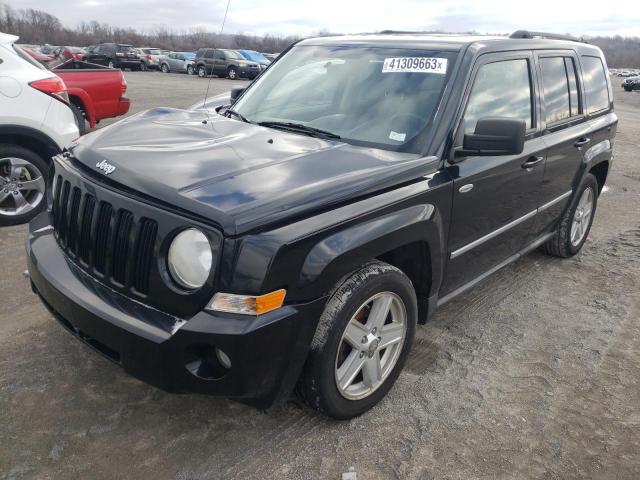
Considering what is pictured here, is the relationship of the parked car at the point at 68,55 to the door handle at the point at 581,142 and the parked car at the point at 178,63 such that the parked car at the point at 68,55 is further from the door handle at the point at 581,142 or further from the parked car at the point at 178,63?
the parked car at the point at 178,63

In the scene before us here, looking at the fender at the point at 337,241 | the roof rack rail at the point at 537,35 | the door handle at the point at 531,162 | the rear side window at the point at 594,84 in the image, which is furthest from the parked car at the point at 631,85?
the fender at the point at 337,241

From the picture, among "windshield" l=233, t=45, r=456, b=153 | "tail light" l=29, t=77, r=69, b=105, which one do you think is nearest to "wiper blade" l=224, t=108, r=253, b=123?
"windshield" l=233, t=45, r=456, b=153

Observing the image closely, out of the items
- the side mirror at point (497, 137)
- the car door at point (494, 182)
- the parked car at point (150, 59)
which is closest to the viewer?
the side mirror at point (497, 137)

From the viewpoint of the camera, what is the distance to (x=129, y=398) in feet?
9.50

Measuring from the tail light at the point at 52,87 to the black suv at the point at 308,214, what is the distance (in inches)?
89.9

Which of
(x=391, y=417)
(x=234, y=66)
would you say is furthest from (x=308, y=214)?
(x=234, y=66)

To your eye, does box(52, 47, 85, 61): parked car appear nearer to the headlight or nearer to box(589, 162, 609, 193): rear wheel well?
box(589, 162, 609, 193): rear wheel well

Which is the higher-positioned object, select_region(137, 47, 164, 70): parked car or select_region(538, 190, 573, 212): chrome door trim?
select_region(538, 190, 573, 212): chrome door trim

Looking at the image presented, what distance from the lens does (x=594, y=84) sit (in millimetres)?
4824

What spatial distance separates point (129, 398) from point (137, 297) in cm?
83

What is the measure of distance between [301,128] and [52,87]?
10.9 ft

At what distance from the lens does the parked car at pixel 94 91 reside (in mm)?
8359

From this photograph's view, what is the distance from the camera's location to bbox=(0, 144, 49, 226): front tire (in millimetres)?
5094

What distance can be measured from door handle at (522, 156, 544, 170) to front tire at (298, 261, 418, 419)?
139 centimetres
